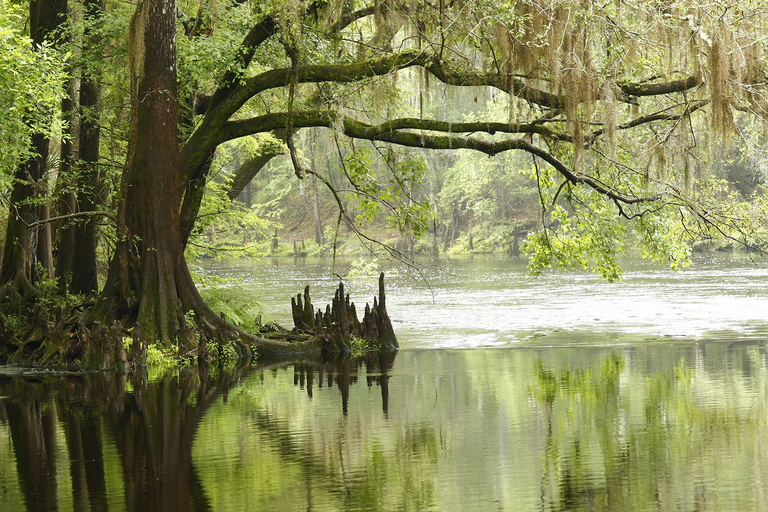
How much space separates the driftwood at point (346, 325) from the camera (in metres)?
15.4

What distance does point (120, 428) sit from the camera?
9.05 meters

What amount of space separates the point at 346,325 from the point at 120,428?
265 inches

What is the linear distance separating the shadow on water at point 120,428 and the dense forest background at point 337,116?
1.26 metres

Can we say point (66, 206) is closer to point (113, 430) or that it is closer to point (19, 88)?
point (19, 88)

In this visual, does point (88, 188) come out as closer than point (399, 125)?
No

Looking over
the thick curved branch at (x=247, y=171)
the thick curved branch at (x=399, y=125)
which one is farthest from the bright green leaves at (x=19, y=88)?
the thick curved branch at (x=247, y=171)

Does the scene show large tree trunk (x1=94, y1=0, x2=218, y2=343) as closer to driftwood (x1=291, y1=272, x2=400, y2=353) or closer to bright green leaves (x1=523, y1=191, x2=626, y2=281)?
driftwood (x1=291, y1=272, x2=400, y2=353)

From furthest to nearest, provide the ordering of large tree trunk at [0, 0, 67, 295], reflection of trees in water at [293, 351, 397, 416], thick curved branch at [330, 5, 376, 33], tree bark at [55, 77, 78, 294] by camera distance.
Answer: tree bark at [55, 77, 78, 294], large tree trunk at [0, 0, 67, 295], thick curved branch at [330, 5, 376, 33], reflection of trees in water at [293, 351, 397, 416]

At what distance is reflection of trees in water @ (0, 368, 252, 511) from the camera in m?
6.50

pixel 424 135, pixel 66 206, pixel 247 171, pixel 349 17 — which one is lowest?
pixel 66 206

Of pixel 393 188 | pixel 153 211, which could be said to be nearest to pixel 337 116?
pixel 393 188

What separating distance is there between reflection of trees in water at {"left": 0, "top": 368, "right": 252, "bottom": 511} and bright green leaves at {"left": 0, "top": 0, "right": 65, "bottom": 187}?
264 centimetres

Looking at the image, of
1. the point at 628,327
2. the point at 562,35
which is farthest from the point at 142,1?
the point at 628,327

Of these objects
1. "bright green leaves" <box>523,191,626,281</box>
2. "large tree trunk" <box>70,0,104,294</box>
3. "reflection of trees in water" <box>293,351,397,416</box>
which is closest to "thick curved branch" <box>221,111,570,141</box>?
"bright green leaves" <box>523,191,626,281</box>
